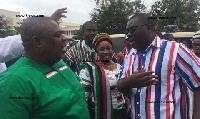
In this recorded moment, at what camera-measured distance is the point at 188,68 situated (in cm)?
190

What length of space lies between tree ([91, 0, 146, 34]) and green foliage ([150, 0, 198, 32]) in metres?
2.17

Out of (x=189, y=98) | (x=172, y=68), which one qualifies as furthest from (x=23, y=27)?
(x=189, y=98)

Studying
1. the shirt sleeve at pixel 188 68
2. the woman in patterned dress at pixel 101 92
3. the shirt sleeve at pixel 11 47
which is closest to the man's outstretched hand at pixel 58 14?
the shirt sleeve at pixel 11 47

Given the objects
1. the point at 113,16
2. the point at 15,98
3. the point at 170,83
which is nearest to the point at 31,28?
the point at 15,98

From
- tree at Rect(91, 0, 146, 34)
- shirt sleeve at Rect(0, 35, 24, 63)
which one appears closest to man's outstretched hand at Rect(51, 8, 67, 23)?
shirt sleeve at Rect(0, 35, 24, 63)

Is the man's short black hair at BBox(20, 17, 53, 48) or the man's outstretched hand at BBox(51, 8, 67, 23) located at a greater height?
the man's outstretched hand at BBox(51, 8, 67, 23)

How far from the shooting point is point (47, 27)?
5.53ft

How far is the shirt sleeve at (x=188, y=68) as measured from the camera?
6.22 feet

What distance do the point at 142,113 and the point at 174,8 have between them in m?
19.1

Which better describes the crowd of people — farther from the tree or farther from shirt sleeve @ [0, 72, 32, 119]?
the tree

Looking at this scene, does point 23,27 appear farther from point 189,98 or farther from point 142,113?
point 189,98

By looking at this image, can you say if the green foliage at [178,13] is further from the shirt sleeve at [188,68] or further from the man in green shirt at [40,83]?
the man in green shirt at [40,83]

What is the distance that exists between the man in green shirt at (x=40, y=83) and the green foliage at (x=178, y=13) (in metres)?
17.4

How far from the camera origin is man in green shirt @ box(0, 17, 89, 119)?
1.44 metres
